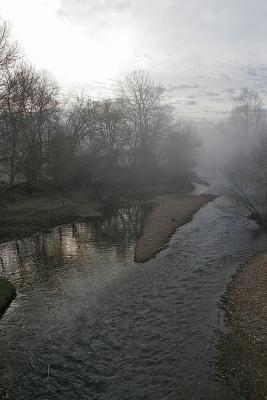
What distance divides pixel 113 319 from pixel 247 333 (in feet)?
18.9

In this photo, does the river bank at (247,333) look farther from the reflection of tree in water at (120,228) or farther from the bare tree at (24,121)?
the bare tree at (24,121)

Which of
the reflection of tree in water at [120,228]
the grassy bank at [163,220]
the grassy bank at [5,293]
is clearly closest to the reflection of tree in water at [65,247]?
the reflection of tree in water at [120,228]

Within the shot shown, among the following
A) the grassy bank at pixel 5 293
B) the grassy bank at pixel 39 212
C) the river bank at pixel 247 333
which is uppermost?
the grassy bank at pixel 39 212

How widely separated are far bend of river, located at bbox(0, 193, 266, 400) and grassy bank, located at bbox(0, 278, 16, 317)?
0.33 metres

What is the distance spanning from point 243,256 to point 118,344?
1424 cm

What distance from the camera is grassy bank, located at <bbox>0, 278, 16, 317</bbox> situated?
→ 60.4 ft

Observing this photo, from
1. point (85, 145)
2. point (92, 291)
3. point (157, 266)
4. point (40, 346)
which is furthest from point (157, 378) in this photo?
point (85, 145)

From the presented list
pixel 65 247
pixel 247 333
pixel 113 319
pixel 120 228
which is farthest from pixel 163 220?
pixel 247 333

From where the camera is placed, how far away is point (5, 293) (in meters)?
19.4

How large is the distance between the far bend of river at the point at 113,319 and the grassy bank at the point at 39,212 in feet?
9.33

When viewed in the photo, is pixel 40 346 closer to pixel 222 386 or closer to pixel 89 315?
pixel 89 315

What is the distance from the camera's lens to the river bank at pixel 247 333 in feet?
41.8

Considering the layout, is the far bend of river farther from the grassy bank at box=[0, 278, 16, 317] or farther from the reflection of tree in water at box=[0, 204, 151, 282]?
the grassy bank at box=[0, 278, 16, 317]

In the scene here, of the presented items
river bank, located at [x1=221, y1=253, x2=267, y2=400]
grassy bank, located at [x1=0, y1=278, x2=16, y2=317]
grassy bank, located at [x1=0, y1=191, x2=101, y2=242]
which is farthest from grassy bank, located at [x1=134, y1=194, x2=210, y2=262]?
grassy bank, located at [x1=0, y1=278, x2=16, y2=317]
